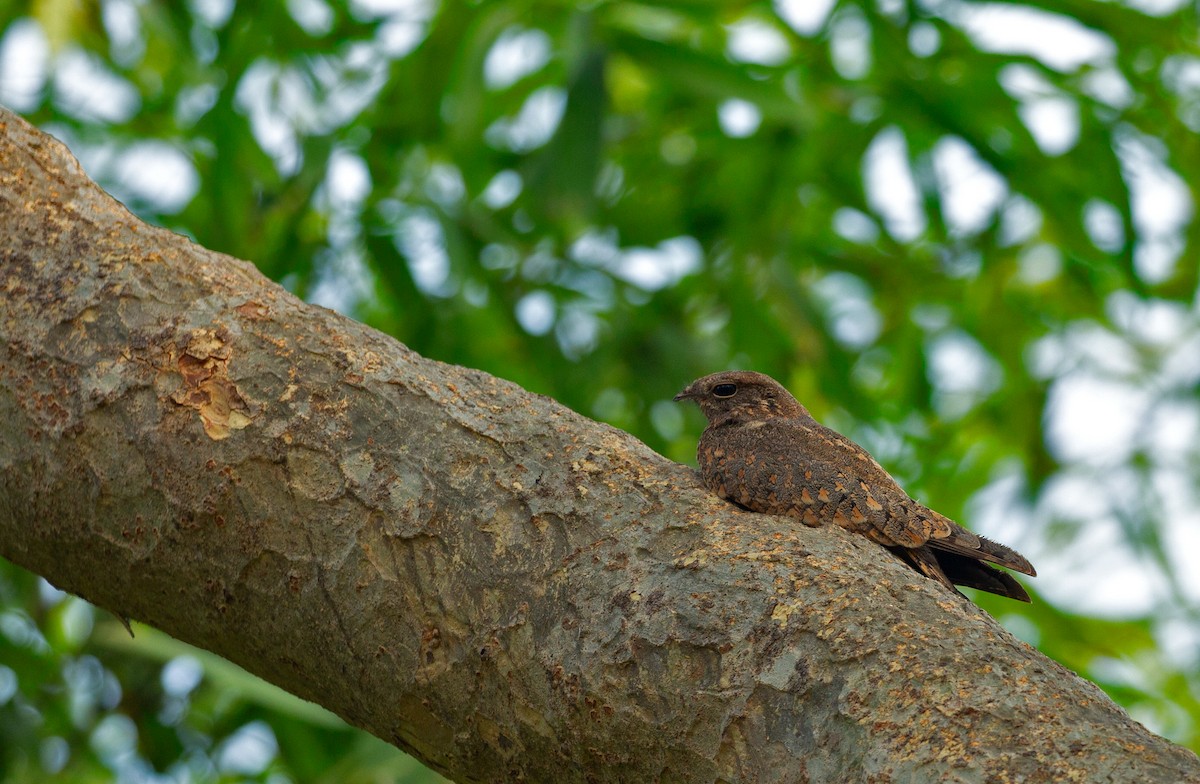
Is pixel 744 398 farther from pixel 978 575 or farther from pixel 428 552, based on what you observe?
pixel 428 552

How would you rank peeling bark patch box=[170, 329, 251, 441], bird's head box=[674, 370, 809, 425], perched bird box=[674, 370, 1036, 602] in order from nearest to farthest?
1. peeling bark patch box=[170, 329, 251, 441]
2. perched bird box=[674, 370, 1036, 602]
3. bird's head box=[674, 370, 809, 425]

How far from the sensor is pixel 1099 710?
1748 mm

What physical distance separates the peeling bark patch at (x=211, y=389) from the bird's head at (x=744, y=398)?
1.35 metres

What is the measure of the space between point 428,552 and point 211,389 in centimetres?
52

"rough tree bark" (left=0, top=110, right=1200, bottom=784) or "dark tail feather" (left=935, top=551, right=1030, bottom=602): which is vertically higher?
"dark tail feather" (left=935, top=551, right=1030, bottom=602)

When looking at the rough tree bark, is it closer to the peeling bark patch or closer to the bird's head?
the peeling bark patch

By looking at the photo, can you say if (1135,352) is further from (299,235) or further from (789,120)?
(299,235)

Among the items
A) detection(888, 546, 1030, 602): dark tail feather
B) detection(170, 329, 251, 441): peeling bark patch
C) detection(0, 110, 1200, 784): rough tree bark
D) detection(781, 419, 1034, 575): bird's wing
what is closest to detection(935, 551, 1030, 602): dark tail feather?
detection(888, 546, 1030, 602): dark tail feather

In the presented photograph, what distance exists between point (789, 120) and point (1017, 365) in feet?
6.90

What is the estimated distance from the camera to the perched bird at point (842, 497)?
A: 2.45 meters

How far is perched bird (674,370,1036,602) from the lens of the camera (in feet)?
8.04

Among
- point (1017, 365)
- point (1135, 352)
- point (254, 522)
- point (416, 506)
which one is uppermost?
point (1135, 352)

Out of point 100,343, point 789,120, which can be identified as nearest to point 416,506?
point 100,343

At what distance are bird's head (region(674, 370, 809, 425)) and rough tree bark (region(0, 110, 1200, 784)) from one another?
0.79 meters
